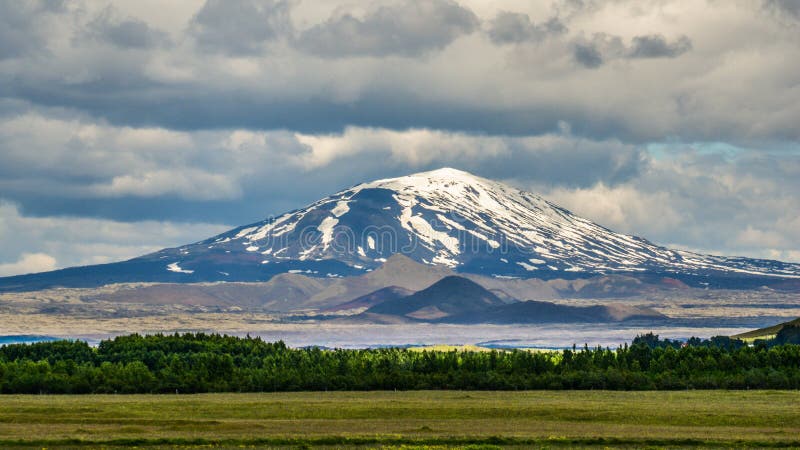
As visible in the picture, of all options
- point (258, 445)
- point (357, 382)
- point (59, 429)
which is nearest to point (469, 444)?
point (258, 445)

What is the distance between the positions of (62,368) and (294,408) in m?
66.8

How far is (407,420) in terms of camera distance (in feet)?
374

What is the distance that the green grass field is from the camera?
91.9 m

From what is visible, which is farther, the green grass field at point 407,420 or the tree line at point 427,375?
the tree line at point 427,375

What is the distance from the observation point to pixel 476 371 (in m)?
185

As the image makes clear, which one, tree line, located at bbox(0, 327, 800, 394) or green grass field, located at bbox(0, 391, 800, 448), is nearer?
green grass field, located at bbox(0, 391, 800, 448)

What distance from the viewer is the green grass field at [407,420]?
91.9 meters

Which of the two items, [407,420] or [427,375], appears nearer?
[407,420]

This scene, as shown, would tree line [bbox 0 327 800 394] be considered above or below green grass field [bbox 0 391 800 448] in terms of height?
above

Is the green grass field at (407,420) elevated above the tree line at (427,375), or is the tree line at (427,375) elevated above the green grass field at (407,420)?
the tree line at (427,375)

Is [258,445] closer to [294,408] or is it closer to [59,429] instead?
[59,429]

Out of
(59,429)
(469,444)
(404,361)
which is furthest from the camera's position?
(404,361)

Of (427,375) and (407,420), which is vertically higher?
(427,375)

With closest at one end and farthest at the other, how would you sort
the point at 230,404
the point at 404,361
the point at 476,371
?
the point at 230,404 < the point at 476,371 < the point at 404,361
